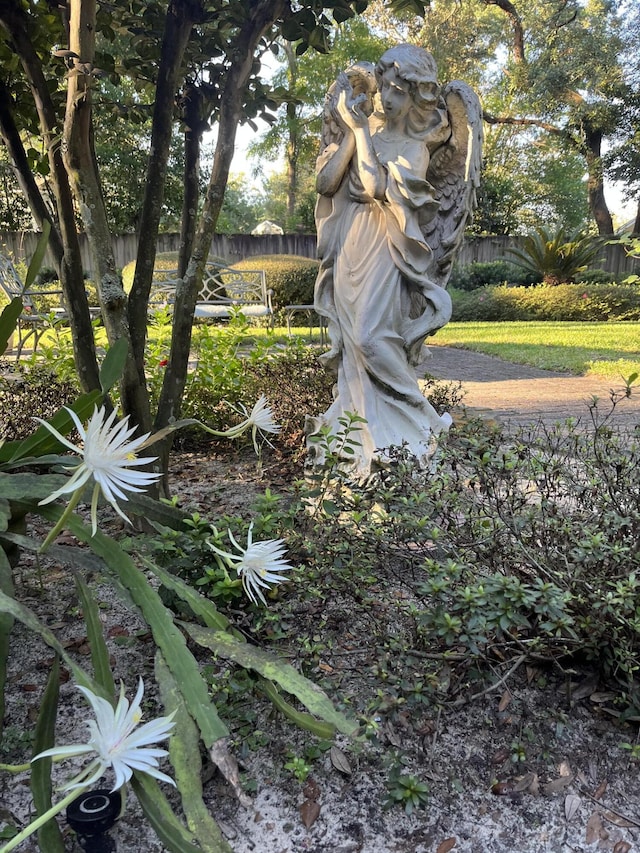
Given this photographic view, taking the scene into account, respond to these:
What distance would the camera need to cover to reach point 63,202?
297 centimetres

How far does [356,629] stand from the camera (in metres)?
2.24

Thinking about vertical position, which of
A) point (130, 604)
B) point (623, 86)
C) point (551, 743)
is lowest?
point (551, 743)

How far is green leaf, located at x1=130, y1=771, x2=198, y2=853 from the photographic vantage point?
1163 millimetres

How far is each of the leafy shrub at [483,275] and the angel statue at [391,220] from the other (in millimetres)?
15281

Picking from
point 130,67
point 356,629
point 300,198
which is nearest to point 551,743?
point 356,629

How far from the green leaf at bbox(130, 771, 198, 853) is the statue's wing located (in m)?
2.82

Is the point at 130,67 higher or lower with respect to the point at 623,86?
lower

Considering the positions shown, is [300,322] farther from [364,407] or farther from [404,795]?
[404,795]

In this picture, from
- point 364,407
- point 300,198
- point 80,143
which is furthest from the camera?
point 300,198

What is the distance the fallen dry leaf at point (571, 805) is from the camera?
160 centimetres

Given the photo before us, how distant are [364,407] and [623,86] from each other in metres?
20.3

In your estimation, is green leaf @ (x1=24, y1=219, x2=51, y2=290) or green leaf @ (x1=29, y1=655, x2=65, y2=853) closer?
green leaf @ (x1=29, y1=655, x2=65, y2=853)

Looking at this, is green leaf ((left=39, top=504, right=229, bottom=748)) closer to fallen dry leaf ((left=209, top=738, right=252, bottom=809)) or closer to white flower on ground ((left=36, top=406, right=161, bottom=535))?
fallen dry leaf ((left=209, top=738, right=252, bottom=809))

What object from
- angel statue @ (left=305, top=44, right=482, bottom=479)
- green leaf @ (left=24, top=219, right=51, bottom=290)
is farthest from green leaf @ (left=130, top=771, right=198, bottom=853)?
angel statue @ (left=305, top=44, right=482, bottom=479)
